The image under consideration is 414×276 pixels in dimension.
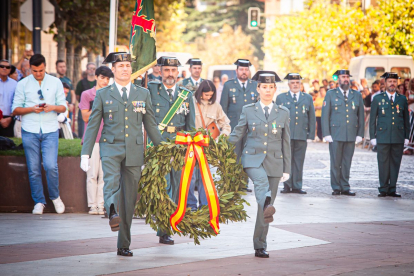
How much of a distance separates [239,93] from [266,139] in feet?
19.1

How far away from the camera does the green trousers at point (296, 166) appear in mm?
13812

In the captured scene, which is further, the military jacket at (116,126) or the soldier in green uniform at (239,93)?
the soldier in green uniform at (239,93)

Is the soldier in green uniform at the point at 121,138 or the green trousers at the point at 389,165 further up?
the soldier in green uniform at the point at 121,138

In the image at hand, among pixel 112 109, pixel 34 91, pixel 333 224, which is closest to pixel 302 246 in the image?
pixel 333 224

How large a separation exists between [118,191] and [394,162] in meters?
7.50

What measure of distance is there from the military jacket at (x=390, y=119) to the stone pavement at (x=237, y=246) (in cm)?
186

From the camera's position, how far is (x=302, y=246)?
843cm

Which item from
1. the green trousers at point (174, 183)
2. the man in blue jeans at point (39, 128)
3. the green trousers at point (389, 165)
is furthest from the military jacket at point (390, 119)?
the man in blue jeans at point (39, 128)

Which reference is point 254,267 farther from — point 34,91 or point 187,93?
point 34,91

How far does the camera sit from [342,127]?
1388 cm

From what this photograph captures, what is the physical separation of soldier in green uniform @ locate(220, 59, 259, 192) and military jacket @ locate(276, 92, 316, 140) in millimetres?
774

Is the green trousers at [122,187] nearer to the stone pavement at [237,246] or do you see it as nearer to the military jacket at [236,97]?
the stone pavement at [237,246]

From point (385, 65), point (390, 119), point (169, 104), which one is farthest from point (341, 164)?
point (385, 65)

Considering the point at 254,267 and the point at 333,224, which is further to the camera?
the point at 333,224
